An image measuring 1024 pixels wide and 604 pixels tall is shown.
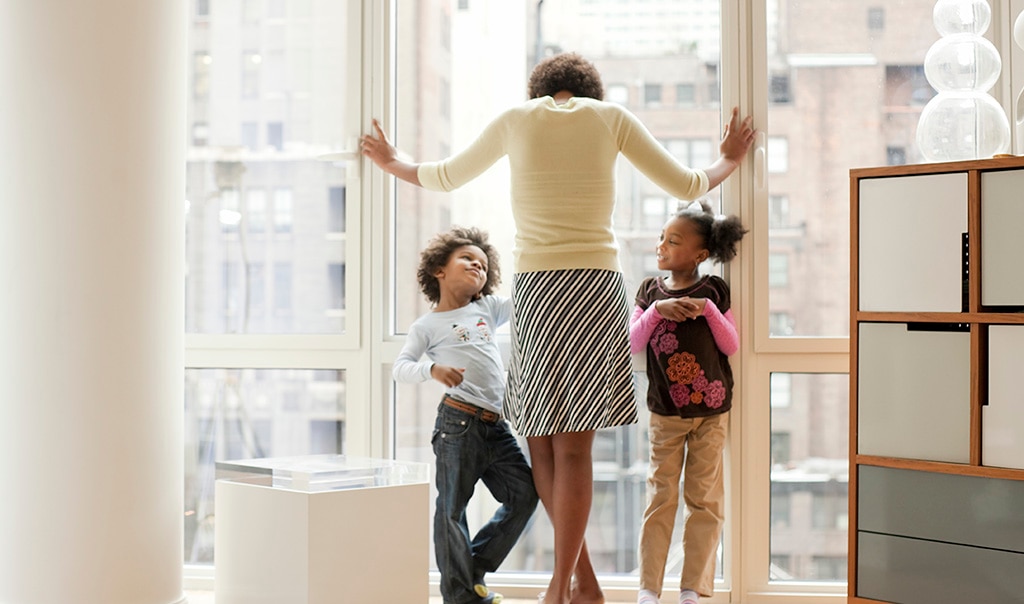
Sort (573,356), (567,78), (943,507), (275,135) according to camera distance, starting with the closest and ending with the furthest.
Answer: (943,507) < (573,356) < (567,78) < (275,135)

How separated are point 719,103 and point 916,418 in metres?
0.99

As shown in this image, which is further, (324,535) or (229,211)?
(229,211)

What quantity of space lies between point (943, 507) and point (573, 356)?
87 centimetres

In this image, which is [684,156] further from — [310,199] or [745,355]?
[310,199]

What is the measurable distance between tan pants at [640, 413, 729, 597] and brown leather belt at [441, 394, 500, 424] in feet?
1.38

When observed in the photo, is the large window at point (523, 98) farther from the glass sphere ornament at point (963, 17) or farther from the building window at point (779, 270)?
the glass sphere ornament at point (963, 17)

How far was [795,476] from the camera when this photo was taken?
2.55m

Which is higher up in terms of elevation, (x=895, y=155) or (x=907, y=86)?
(x=907, y=86)

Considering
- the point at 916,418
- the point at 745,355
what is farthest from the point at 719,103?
the point at 916,418

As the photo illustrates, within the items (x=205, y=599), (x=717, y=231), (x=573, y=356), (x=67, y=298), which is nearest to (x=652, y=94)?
(x=717, y=231)

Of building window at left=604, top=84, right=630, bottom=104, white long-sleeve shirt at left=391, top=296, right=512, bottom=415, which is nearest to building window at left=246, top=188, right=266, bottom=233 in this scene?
white long-sleeve shirt at left=391, top=296, right=512, bottom=415

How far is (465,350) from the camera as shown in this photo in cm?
241

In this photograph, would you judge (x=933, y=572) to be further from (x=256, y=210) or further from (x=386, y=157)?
(x=256, y=210)

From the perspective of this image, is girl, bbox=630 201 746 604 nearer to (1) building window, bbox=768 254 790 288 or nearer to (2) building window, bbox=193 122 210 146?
(1) building window, bbox=768 254 790 288
